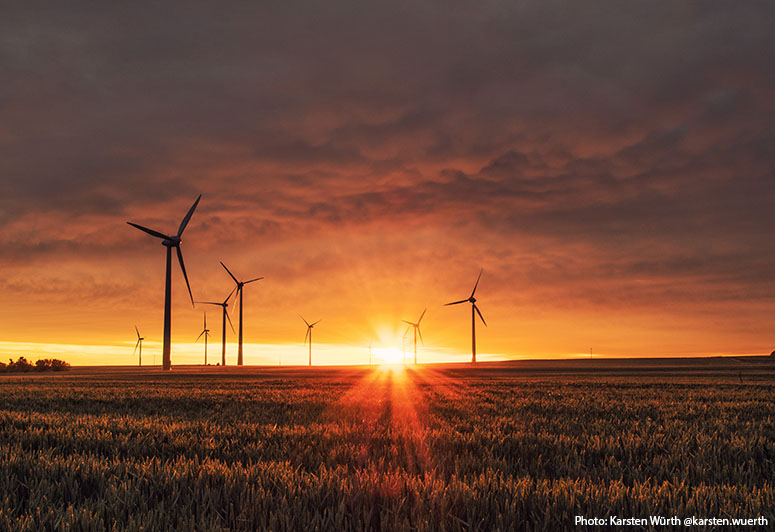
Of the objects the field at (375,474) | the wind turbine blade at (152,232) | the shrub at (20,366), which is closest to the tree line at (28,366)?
the shrub at (20,366)

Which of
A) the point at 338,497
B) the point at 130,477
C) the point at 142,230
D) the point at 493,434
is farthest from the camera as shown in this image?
the point at 142,230

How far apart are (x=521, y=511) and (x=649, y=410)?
13.3 m

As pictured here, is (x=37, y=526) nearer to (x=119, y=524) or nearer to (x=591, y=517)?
(x=119, y=524)

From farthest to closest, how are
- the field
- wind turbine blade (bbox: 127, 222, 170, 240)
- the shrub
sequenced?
1. the shrub
2. wind turbine blade (bbox: 127, 222, 170, 240)
3. the field

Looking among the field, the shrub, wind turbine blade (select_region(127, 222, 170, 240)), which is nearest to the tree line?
the shrub

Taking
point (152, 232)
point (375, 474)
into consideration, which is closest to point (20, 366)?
point (152, 232)

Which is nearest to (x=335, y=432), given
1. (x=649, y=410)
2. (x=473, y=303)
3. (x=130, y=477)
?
(x=130, y=477)

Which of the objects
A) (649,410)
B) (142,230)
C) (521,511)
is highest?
(142,230)

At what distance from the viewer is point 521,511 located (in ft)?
15.9

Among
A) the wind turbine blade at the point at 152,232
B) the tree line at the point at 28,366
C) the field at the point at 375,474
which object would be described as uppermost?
the wind turbine blade at the point at 152,232

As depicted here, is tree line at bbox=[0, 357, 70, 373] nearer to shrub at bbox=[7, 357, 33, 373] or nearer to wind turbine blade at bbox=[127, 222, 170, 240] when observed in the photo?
shrub at bbox=[7, 357, 33, 373]

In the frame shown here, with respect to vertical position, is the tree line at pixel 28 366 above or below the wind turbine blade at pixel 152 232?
below

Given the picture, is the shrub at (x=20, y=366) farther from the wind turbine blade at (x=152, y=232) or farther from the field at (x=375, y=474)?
the field at (x=375, y=474)

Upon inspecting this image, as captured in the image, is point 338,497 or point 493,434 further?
point 493,434
